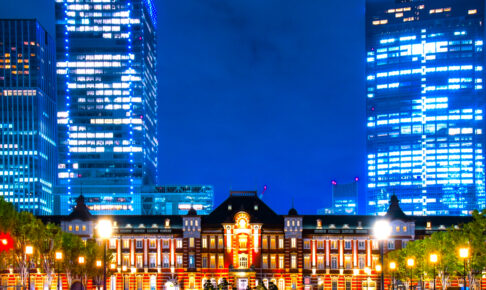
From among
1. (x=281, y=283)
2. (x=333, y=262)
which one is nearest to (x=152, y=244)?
(x=281, y=283)

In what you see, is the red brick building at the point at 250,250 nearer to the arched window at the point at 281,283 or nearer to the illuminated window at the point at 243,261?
the arched window at the point at 281,283

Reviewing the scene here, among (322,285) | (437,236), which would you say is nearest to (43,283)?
(322,285)

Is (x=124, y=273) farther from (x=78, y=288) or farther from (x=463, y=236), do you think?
(x=463, y=236)

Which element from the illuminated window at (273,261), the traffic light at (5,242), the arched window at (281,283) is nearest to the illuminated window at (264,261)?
the illuminated window at (273,261)

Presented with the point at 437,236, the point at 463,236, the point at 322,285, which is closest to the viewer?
the point at 463,236

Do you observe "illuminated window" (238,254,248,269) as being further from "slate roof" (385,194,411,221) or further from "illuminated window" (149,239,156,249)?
"slate roof" (385,194,411,221)

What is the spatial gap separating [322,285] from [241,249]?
16.3 m

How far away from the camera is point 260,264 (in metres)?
124

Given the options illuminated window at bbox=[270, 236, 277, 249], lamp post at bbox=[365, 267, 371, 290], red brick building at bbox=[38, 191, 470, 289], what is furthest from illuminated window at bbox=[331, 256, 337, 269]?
illuminated window at bbox=[270, 236, 277, 249]

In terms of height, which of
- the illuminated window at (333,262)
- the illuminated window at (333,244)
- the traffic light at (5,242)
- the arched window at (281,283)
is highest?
the traffic light at (5,242)

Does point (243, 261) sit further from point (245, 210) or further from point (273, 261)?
point (245, 210)

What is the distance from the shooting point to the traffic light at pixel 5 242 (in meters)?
79.5

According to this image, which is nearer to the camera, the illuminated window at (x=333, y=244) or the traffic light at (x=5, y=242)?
the traffic light at (x=5, y=242)

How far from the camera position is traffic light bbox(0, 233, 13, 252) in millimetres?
79500
